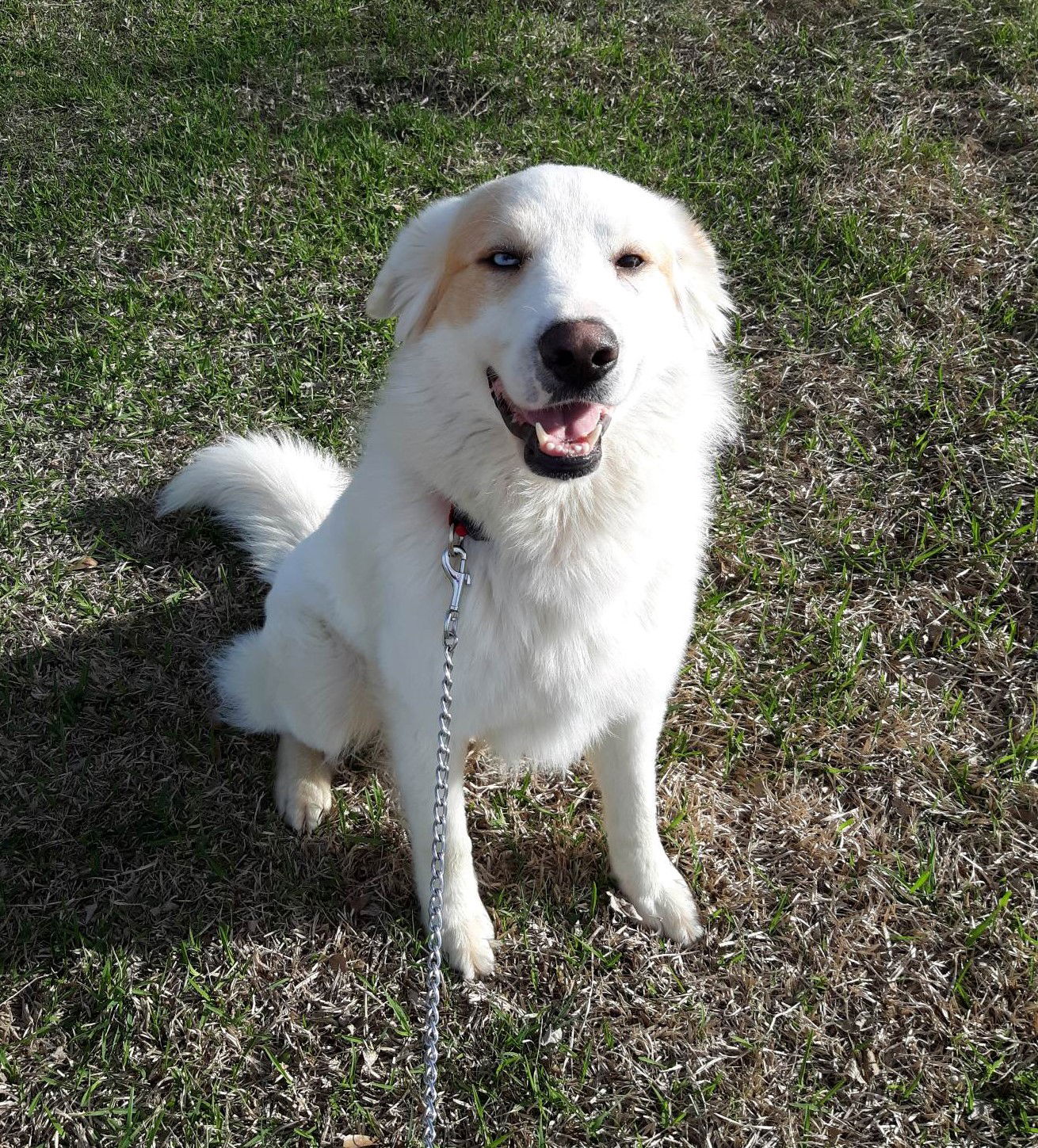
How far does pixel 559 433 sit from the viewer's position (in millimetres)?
1840

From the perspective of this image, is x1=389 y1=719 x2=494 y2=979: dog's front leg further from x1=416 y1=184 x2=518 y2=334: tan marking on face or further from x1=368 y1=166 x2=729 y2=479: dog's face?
x1=416 y1=184 x2=518 y2=334: tan marking on face

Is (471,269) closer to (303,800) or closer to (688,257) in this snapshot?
(688,257)

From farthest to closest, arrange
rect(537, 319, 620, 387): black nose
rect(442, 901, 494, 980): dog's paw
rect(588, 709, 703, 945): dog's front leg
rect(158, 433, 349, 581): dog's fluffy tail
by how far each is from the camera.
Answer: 1. rect(158, 433, 349, 581): dog's fluffy tail
2. rect(442, 901, 494, 980): dog's paw
3. rect(588, 709, 703, 945): dog's front leg
4. rect(537, 319, 620, 387): black nose

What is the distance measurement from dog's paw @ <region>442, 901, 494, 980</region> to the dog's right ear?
140 cm

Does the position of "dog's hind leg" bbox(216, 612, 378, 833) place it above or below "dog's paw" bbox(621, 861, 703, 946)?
above

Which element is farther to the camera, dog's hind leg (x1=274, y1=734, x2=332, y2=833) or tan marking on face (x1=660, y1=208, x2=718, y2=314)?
dog's hind leg (x1=274, y1=734, x2=332, y2=833)

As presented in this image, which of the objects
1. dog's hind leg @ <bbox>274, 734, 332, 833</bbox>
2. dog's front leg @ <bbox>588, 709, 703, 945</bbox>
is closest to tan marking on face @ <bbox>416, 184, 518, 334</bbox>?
dog's front leg @ <bbox>588, 709, 703, 945</bbox>

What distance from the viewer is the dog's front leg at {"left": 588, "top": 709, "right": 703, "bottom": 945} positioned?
7.52ft

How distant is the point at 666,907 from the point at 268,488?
1735mm

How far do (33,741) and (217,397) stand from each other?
1493 mm

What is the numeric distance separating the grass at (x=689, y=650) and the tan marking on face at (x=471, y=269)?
1.41 meters

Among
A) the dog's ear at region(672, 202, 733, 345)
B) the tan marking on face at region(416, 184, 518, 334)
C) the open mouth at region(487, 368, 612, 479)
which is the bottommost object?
the open mouth at region(487, 368, 612, 479)

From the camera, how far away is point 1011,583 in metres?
3.14

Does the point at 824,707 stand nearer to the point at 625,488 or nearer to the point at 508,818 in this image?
the point at 508,818
